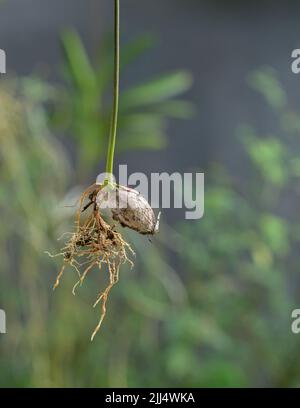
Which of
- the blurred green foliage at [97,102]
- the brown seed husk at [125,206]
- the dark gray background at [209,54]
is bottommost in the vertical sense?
the brown seed husk at [125,206]

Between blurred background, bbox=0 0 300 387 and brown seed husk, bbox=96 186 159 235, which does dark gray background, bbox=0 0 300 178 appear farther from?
brown seed husk, bbox=96 186 159 235

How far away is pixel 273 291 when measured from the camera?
1356 mm

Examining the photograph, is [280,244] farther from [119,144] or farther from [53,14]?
[53,14]

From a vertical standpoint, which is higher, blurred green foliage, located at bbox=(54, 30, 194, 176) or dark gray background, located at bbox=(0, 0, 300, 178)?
dark gray background, located at bbox=(0, 0, 300, 178)

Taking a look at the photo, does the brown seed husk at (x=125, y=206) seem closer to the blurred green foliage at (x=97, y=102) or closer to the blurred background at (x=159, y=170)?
the blurred background at (x=159, y=170)

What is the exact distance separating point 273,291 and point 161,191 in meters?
0.34

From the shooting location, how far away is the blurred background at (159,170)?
1.18 meters

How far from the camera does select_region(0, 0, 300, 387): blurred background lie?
46.5 inches

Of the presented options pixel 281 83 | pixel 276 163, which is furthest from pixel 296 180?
pixel 281 83

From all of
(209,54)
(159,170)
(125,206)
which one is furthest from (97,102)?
(125,206)

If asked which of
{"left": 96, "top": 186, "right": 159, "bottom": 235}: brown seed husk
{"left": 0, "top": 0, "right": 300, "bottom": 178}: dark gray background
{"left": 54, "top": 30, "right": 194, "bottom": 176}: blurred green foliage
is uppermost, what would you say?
{"left": 0, "top": 0, "right": 300, "bottom": 178}: dark gray background

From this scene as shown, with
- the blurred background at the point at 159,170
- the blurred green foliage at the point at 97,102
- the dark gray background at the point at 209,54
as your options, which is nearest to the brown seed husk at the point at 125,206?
the blurred background at the point at 159,170

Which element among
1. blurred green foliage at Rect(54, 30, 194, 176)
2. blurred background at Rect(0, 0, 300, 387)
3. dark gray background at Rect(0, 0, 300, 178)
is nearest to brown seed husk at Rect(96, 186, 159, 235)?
blurred background at Rect(0, 0, 300, 387)

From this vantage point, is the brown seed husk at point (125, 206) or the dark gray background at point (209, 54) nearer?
the brown seed husk at point (125, 206)
